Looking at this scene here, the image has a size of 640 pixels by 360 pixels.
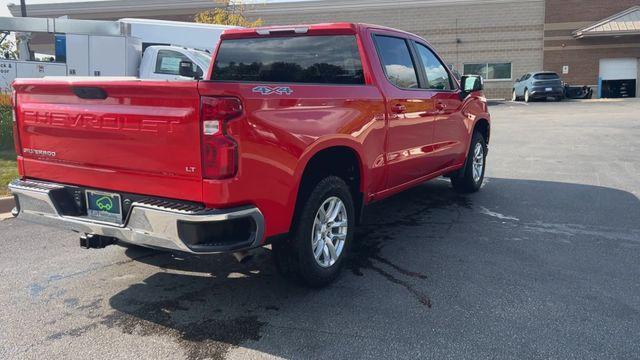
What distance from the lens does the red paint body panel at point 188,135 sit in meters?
3.31

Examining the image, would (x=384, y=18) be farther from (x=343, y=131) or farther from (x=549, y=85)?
(x=343, y=131)

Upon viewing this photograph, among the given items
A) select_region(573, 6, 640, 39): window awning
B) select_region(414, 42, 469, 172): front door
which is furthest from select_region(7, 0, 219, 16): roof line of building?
select_region(414, 42, 469, 172): front door

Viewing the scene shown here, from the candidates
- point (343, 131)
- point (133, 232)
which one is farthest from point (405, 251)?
point (133, 232)

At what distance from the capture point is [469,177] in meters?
7.44

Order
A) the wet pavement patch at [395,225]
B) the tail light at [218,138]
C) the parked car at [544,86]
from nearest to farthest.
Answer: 1. the tail light at [218,138]
2. the wet pavement patch at [395,225]
3. the parked car at [544,86]

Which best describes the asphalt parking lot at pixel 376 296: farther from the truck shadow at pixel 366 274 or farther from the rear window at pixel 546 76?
the rear window at pixel 546 76

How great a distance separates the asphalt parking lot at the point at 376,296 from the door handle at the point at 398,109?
4.16ft

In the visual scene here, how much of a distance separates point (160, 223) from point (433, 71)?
3886 millimetres

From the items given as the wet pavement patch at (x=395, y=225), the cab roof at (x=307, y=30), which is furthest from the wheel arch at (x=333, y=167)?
the cab roof at (x=307, y=30)

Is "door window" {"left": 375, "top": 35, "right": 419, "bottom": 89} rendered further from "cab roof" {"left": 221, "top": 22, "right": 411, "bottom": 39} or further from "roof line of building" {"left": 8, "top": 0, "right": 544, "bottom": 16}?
"roof line of building" {"left": 8, "top": 0, "right": 544, "bottom": 16}

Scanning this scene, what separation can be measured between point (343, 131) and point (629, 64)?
36.1 metres

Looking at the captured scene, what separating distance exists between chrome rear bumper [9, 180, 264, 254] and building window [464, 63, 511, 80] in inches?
1376

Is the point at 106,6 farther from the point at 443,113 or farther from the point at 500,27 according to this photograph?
the point at 443,113

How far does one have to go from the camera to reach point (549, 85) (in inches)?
1182
